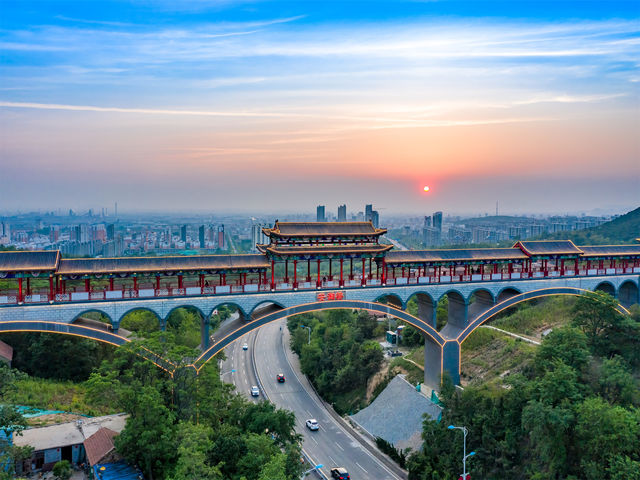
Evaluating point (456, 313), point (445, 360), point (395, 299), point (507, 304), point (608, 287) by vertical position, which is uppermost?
point (608, 287)

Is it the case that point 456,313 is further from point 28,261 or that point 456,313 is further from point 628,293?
point 28,261

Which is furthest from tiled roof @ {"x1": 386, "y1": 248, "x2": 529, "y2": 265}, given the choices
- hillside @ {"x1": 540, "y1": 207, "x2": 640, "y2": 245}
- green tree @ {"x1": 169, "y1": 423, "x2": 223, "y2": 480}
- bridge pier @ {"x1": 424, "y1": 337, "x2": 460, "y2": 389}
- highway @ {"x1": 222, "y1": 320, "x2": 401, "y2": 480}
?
hillside @ {"x1": 540, "y1": 207, "x2": 640, "y2": 245}

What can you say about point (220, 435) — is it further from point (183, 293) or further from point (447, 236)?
point (447, 236)

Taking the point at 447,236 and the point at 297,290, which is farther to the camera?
the point at 447,236

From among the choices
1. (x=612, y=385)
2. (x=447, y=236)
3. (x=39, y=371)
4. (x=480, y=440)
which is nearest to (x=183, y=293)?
(x=39, y=371)

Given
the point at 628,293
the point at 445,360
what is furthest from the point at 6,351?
the point at 628,293

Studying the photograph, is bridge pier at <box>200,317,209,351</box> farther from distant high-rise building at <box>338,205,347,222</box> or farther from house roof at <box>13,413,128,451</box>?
distant high-rise building at <box>338,205,347,222</box>
